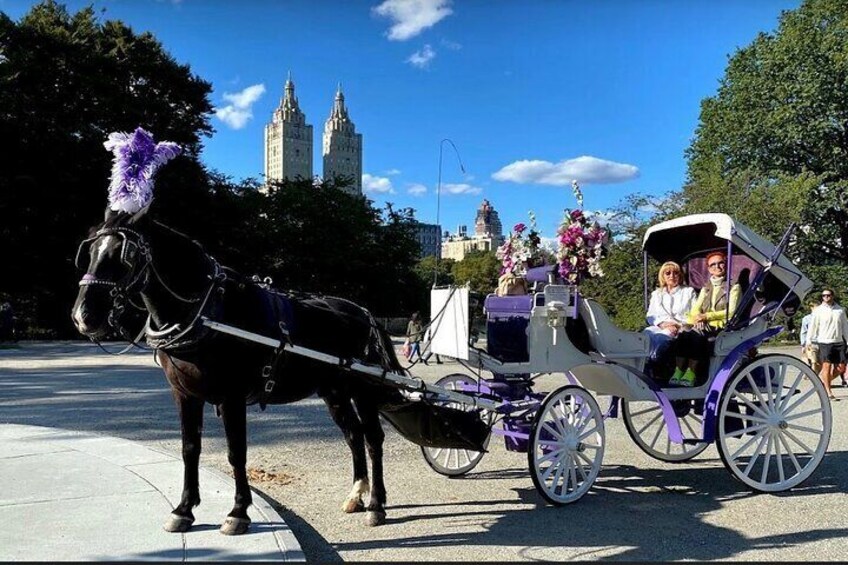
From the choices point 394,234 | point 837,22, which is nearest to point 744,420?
point 837,22

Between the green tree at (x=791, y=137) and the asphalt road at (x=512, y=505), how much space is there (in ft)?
67.7

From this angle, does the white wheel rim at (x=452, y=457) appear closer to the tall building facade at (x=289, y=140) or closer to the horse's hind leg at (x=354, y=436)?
the horse's hind leg at (x=354, y=436)

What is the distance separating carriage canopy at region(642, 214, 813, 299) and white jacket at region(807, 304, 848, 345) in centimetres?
640

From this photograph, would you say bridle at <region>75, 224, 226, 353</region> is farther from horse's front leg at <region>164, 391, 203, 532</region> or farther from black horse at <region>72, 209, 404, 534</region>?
horse's front leg at <region>164, 391, 203, 532</region>

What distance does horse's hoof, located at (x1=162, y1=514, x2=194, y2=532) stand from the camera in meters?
4.62

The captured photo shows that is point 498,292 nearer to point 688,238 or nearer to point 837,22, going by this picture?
point 688,238

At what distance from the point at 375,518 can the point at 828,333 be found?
425 inches

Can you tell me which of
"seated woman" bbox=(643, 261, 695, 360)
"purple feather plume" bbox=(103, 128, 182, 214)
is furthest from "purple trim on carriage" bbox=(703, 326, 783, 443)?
"purple feather plume" bbox=(103, 128, 182, 214)

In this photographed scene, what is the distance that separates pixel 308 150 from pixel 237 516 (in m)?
171

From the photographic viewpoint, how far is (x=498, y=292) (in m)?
Answer: 6.65

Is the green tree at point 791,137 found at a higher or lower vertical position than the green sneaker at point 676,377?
higher

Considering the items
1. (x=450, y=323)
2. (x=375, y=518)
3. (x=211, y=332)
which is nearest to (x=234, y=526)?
(x=375, y=518)

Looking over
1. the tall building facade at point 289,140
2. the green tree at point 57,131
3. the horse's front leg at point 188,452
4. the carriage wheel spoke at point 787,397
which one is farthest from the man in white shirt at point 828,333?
the tall building facade at point 289,140

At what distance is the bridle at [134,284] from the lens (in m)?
4.04
